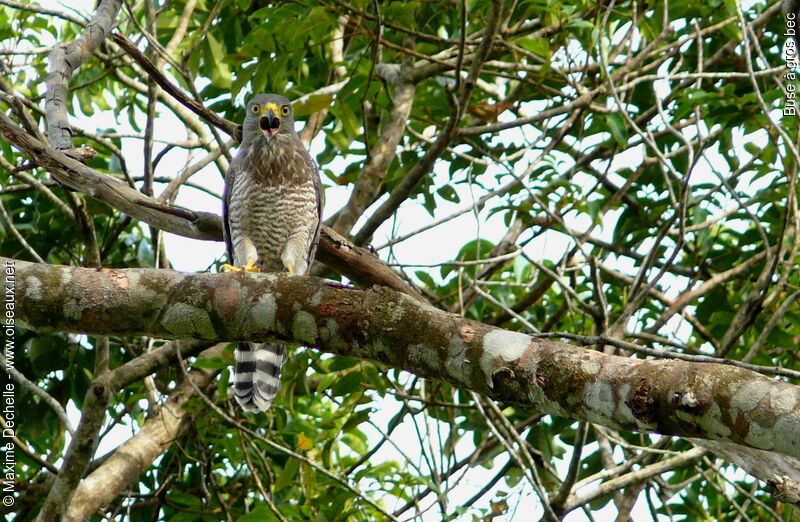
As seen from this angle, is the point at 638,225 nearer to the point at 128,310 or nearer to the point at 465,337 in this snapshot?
the point at 465,337

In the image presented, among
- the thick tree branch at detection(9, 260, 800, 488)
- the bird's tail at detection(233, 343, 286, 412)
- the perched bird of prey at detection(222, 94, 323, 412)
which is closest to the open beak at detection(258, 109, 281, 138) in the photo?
the perched bird of prey at detection(222, 94, 323, 412)

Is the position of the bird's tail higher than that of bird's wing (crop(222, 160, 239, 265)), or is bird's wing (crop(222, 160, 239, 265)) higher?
bird's wing (crop(222, 160, 239, 265))

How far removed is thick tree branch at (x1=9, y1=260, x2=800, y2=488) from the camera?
72.5 inches

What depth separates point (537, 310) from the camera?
212 inches

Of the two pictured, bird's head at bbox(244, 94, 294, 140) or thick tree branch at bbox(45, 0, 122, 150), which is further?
bird's head at bbox(244, 94, 294, 140)

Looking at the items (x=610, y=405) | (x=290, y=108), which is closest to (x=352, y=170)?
(x=290, y=108)

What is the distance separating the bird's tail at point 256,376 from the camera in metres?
3.86

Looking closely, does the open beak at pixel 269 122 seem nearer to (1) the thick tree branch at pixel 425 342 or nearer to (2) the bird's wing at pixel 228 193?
(2) the bird's wing at pixel 228 193

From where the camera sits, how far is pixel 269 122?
4.59 m

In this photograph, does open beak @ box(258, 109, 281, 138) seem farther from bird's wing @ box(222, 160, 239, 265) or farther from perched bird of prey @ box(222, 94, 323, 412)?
bird's wing @ box(222, 160, 239, 265)

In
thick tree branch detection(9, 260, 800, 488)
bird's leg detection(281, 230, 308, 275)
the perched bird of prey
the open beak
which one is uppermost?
the open beak

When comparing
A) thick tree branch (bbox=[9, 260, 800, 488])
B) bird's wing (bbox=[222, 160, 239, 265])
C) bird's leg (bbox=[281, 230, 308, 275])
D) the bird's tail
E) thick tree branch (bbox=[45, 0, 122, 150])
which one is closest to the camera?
thick tree branch (bbox=[9, 260, 800, 488])

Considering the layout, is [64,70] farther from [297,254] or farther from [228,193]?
[297,254]

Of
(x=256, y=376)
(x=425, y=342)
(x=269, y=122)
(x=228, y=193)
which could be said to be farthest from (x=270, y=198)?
(x=425, y=342)
